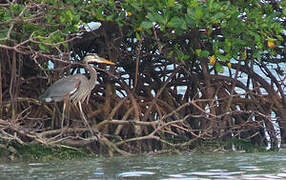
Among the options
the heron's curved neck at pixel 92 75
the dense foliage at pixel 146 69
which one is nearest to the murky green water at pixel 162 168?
the dense foliage at pixel 146 69

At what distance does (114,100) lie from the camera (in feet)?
34.4

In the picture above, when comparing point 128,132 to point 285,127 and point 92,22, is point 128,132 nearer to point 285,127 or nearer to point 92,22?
point 92,22

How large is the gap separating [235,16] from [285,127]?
9.84 feet

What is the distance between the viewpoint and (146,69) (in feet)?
35.8

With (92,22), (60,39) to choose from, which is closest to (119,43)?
(92,22)

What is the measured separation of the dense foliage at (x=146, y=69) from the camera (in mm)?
8492

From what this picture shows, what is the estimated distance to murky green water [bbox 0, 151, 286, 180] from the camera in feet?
24.1

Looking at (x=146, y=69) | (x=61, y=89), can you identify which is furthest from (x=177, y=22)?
(x=146, y=69)

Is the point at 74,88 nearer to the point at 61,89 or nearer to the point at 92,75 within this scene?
the point at 61,89

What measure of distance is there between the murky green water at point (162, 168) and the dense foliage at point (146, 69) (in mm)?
350

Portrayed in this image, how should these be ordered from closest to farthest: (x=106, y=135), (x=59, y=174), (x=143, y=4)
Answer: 1. (x=59, y=174)
2. (x=143, y=4)
3. (x=106, y=135)

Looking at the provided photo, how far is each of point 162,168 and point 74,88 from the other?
2.25 m

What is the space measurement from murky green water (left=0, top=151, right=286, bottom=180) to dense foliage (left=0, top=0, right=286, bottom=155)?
0.35 metres

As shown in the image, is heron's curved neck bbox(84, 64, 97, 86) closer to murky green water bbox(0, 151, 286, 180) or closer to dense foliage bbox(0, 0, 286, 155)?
dense foliage bbox(0, 0, 286, 155)
